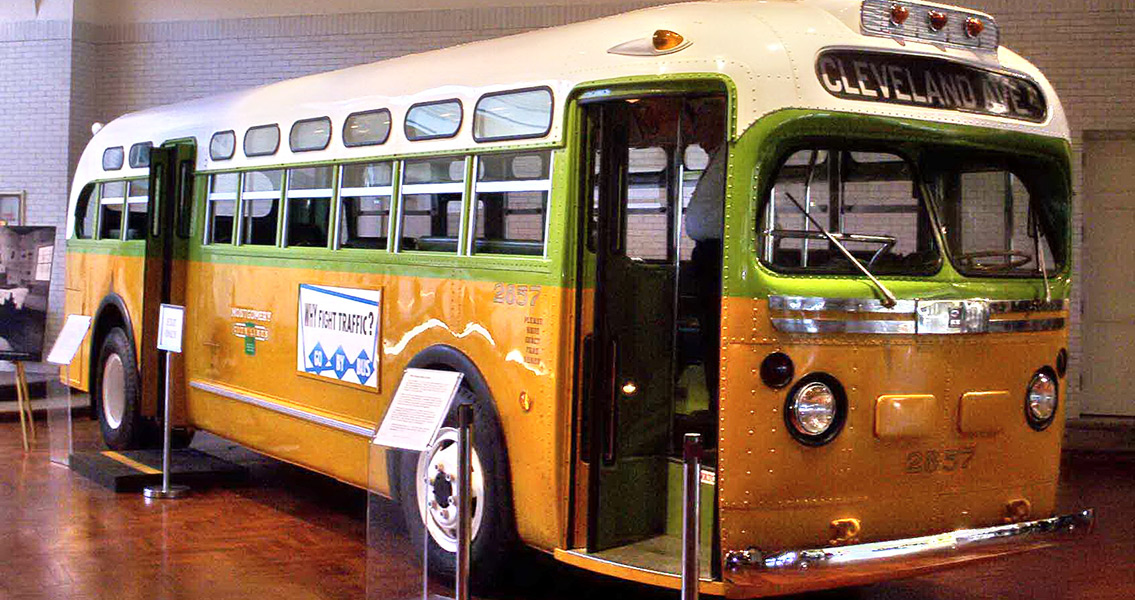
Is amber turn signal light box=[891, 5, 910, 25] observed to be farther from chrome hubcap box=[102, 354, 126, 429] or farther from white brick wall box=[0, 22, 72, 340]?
white brick wall box=[0, 22, 72, 340]

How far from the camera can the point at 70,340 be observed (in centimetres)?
1049

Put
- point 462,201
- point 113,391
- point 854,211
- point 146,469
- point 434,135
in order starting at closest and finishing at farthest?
point 854,211, point 462,201, point 434,135, point 146,469, point 113,391

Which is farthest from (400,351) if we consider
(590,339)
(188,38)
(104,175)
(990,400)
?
(188,38)

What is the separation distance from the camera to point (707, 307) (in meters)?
6.28

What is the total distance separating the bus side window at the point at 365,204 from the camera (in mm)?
7500

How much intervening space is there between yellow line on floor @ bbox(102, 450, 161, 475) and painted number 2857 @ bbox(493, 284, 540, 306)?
13.2 ft

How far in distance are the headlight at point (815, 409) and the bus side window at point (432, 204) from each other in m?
2.11

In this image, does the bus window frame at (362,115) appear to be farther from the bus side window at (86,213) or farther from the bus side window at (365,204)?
the bus side window at (86,213)

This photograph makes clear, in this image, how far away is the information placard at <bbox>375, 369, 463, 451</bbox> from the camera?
584 cm

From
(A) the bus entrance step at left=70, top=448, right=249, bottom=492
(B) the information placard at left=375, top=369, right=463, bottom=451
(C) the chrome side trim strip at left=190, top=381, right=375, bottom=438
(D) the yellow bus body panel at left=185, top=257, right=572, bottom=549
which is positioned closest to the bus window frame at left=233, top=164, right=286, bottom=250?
(D) the yellow bus body panel at left=185, top=257, right=572, bottom=549

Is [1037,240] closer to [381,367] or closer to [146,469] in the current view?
[381,367]

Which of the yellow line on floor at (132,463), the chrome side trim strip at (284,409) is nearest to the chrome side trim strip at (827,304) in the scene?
the chrome side trim strip at (284,409)

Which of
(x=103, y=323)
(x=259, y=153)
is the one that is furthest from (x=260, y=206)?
(x=103, y=323)

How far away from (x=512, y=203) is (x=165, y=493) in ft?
13.2
